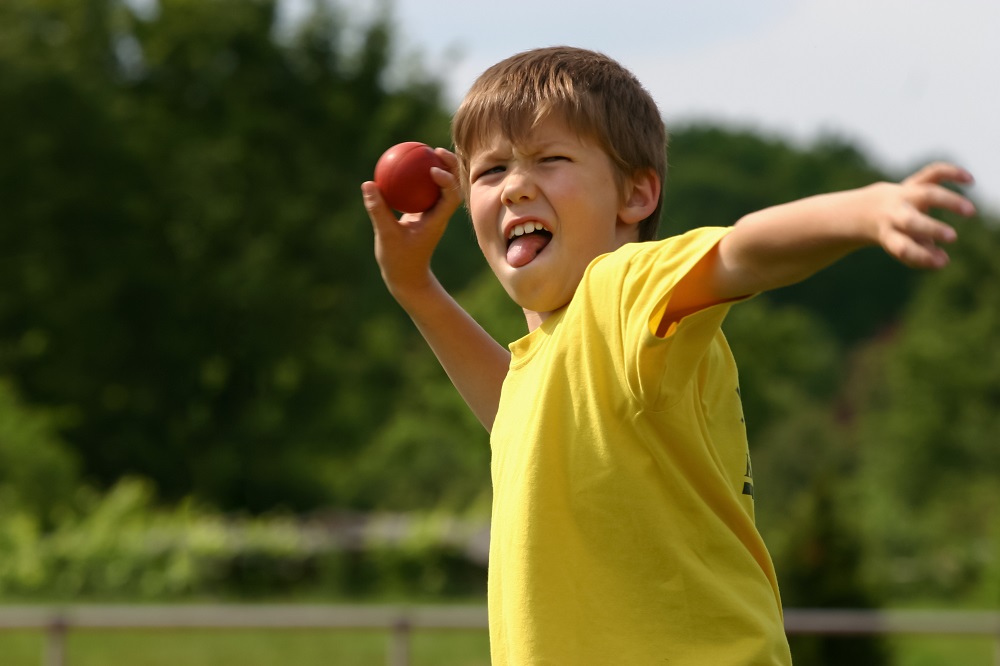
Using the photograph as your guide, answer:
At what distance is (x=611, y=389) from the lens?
2.30 meters

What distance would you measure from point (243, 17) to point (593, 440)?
134ft

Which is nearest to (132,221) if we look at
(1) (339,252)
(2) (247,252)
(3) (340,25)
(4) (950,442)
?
(2) (247,252)

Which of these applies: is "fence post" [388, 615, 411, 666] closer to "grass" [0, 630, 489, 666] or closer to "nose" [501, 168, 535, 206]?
"nose" [501, 168, 535, 206]

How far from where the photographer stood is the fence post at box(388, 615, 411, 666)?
27.1ft

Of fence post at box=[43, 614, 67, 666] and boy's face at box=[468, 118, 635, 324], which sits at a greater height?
boy's face at box=[468, 118, 635, 324]

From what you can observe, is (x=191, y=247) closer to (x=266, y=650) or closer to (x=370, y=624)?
(x=266, y=650)

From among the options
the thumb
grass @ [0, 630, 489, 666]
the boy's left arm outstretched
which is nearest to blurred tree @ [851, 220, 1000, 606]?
grass @ [0, 630, 489, 666]

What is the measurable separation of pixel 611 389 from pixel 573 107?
22.7 inches

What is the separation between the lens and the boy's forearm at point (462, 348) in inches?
127

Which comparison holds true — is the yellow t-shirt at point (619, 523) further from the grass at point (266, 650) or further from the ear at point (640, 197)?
the grass at point (266, 650)

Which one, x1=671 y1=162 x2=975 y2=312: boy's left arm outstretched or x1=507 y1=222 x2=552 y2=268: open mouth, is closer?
x1=671 y1=162 x2=975 y2=312: boy's left arm outstretched

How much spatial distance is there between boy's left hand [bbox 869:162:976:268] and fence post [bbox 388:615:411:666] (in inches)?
271

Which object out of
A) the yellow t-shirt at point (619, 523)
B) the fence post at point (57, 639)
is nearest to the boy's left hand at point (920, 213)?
the yellow t-shirt at point (619, 523)

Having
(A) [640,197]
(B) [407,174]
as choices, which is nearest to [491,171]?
(A) [640,197]
